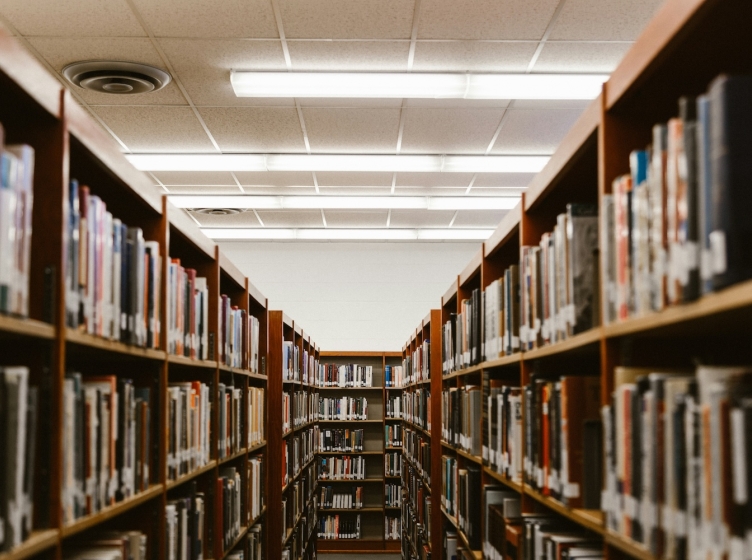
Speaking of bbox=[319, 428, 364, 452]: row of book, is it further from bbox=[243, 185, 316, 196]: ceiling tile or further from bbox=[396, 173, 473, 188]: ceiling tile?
→ bbox=[396, 173, 473, 188]: ceiling tile

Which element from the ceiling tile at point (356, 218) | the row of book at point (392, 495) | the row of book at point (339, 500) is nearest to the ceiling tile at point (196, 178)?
the ceiling tile at point (356, 218)

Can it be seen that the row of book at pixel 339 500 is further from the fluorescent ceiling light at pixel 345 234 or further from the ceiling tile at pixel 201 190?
the ceiling tile at pixel 201 190

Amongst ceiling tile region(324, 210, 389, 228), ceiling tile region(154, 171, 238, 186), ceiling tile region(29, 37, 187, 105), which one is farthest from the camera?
ceiling tile region(324, 210, 389, 228)

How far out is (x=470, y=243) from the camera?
33.3 ft

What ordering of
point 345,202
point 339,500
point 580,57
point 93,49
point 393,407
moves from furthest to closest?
point 393,407 < point 339,500 < point 345,202 < point 580,57 < point 93,49

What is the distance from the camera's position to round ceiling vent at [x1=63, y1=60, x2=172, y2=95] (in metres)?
4.68

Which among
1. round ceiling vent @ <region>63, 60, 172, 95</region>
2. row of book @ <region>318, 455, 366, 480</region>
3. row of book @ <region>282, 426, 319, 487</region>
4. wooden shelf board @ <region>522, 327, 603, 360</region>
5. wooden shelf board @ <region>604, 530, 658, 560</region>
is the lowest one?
row of book @ <region>318, 455, 366, 480</region>

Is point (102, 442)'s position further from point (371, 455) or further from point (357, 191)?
point (371, 455)

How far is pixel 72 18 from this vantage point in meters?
4.11

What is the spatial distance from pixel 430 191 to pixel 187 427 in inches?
207


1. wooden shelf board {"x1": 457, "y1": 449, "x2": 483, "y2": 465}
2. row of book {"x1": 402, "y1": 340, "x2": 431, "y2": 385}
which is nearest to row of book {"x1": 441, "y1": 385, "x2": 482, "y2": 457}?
wooden shelf board {"x1": 457, "y1": 449, "x2": 483, "y2": 465}

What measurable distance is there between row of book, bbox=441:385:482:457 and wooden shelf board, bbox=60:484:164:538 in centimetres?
157

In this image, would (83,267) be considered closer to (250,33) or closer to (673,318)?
(673,318)

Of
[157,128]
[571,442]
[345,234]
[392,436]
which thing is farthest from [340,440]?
[571,442]
